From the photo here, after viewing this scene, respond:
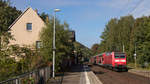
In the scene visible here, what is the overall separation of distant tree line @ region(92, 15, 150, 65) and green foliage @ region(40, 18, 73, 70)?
21896 mm

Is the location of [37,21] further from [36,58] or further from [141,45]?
[141,45]

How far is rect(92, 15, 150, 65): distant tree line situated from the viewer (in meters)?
45.3

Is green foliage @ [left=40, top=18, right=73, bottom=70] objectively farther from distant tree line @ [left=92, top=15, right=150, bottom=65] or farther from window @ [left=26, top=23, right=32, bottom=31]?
distant tree line @ [left=92, top=15, right=150, bottom=65]

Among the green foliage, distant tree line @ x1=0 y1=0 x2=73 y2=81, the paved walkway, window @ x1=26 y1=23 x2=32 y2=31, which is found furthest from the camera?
window @ x1=26 y1=23 x2=32 y2=31

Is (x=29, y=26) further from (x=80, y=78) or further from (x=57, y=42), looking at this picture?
(x=80, y=78)

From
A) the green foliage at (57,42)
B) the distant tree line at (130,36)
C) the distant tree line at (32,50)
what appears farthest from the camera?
the distant tree line at (130,36)

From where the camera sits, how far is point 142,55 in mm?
44281

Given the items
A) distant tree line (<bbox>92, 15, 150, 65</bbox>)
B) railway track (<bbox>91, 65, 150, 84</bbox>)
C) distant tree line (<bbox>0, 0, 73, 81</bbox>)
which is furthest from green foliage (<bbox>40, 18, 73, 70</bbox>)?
distant tree line (<bbox>92, 15, 150, 65</bbox>)

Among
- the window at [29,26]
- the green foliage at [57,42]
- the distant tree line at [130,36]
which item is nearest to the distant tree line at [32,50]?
the green foliage at [57,42]

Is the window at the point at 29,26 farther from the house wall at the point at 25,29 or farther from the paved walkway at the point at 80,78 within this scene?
the paved walkway at the point at 80,78

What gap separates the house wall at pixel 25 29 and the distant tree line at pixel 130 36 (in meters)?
21.7

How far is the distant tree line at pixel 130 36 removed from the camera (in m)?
45.3

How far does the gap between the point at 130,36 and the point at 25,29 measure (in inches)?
1410

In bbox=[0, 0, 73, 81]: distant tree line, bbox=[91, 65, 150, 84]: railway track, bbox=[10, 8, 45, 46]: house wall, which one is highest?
bbox=[10, 8, 45, 46]: house wall
